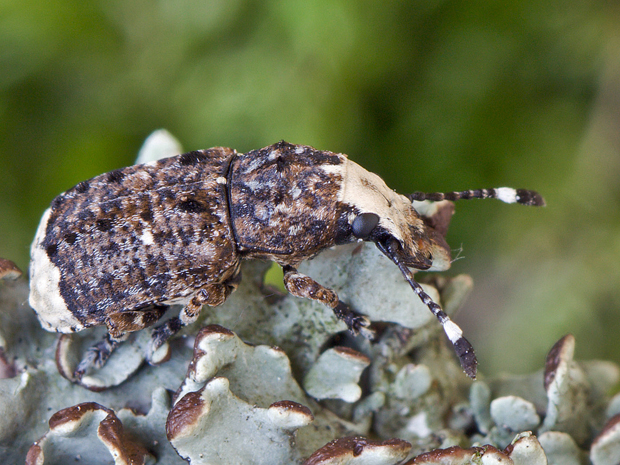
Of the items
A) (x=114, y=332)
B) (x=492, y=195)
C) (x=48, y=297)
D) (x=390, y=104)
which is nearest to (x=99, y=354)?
(x=114, y=332)

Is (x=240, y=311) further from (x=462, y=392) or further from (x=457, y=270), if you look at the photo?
(x=457, y=270)

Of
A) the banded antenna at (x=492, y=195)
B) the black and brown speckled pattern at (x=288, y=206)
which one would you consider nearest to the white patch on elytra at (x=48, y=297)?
the black and brown speckled pattern at (x=288, y=206)

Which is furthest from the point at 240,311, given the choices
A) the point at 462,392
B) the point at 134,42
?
the point at 134,42

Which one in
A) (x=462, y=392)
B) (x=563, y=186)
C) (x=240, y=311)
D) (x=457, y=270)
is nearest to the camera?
(x=240, y=311)

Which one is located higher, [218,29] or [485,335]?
[218,29]

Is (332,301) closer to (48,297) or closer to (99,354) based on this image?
(99,354)

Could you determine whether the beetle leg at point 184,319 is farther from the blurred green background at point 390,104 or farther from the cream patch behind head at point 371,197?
the blurred green background at point 390,104

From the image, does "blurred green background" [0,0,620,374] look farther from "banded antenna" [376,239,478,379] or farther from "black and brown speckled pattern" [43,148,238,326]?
"banded antenna" [376,239,478,379]
